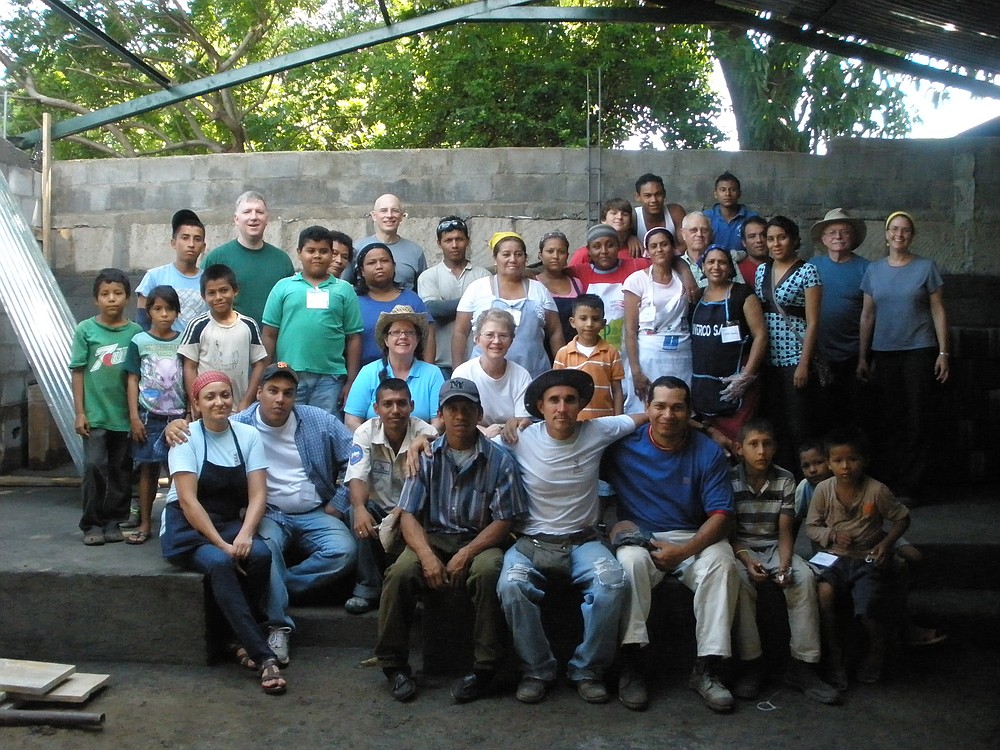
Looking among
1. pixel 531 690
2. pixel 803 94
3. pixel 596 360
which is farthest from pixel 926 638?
pixel 803 94

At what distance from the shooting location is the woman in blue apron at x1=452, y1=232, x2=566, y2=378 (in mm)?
5531

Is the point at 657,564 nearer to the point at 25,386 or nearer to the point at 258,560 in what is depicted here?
the point at 258,560

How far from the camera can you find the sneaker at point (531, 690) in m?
4.16

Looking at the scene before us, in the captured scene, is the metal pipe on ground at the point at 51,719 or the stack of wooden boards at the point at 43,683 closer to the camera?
the metal pipe on ground at the point at 51,719

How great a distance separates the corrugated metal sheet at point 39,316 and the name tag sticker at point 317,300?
1.60 metres

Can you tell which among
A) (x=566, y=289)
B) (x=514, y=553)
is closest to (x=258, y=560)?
(x=514, y=553)

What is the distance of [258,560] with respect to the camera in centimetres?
448

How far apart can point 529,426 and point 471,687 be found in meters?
1.14

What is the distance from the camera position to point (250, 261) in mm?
5902

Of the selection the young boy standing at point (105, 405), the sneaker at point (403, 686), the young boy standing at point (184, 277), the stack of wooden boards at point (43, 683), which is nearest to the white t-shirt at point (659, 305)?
the sneaker at point (403, 686)

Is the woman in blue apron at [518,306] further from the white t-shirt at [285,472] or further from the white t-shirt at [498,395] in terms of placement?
the white t-shirt at [285,472]

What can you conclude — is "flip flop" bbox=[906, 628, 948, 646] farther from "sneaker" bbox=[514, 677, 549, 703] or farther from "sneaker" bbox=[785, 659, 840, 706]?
"sneaker" bbox=[514, 677, 549, 703]

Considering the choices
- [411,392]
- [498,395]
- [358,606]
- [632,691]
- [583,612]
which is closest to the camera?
[632,691]

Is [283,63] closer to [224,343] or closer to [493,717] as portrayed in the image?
[224,343]
